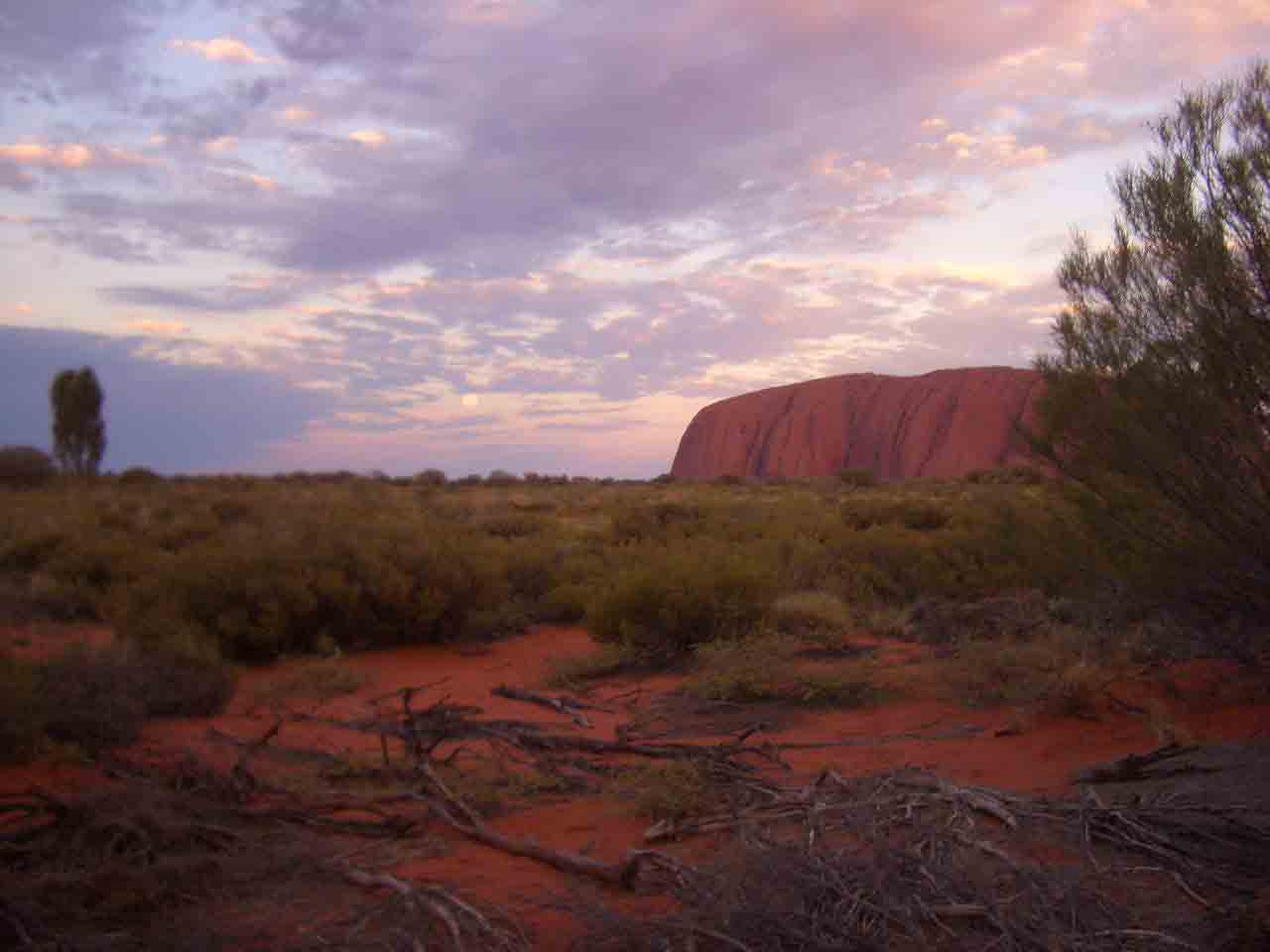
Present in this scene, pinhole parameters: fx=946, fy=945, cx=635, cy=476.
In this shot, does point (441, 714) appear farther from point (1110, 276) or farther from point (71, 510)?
point (71, 510)

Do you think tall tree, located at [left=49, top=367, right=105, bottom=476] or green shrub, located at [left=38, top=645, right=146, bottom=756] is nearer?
green shrub, located at [left=38, top=645, right=146, bottom=756]

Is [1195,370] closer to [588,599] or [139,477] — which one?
[588,599]

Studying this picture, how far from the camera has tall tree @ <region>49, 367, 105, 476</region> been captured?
43.2m

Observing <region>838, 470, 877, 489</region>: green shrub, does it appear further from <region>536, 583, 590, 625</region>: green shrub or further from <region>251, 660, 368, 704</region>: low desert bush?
<region>251, 660, 368, 704</region>: low desert bush

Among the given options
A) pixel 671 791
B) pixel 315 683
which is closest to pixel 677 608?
pixel 315 683

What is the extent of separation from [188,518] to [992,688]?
1671 centimetres

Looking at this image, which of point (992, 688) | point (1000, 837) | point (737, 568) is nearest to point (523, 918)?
point (1000, 837)

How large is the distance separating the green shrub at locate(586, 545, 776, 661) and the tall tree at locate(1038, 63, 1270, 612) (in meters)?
4.19

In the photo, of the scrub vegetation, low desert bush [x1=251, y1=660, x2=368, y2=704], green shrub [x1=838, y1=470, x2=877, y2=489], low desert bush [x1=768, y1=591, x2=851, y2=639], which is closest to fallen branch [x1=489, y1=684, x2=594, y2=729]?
the scrub vegetation

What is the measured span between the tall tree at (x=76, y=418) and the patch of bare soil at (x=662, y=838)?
42529 millimetres

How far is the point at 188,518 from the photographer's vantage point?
19312mm

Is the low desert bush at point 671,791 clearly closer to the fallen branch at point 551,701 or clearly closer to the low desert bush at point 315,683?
the fallen branch at point 551,701

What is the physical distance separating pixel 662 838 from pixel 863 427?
54.8 metres

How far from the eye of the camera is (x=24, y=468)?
3553 cm
